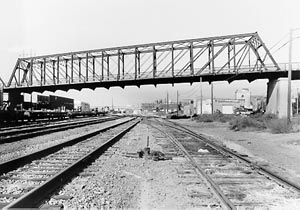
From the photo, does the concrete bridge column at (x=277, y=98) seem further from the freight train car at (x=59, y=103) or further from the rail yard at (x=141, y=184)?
the freight train car at (x=59, y=103)

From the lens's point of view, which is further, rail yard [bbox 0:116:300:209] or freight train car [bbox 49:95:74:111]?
freight train car [bbox 49:95:74:111]

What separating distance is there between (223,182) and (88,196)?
9.75ft

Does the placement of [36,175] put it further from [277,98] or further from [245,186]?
[277,98]

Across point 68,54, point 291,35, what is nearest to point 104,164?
point 291,35

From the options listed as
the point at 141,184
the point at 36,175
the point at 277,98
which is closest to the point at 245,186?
the point at 141,184

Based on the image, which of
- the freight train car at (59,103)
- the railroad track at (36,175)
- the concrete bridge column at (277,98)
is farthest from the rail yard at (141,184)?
the freight train car at (59,103)

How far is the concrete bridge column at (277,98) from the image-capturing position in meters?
38.7

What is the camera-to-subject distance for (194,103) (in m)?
113

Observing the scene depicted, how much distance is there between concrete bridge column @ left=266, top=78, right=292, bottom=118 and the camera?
38719 millimetres

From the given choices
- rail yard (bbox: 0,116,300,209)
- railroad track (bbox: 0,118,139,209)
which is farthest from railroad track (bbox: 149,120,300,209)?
railroad track (bbox: 0,118,139,209)

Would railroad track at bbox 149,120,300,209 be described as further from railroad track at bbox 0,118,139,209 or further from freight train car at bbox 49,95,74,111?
freight train car at bbox 49,95,74,111

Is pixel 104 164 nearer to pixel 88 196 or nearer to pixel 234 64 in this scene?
pixel 88 196

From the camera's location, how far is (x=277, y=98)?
39469 mm

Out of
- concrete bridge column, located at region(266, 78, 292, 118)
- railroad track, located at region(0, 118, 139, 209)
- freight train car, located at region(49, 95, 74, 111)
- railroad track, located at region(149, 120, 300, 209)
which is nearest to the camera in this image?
railroad track, located at region(0, 118, 139, 209)
